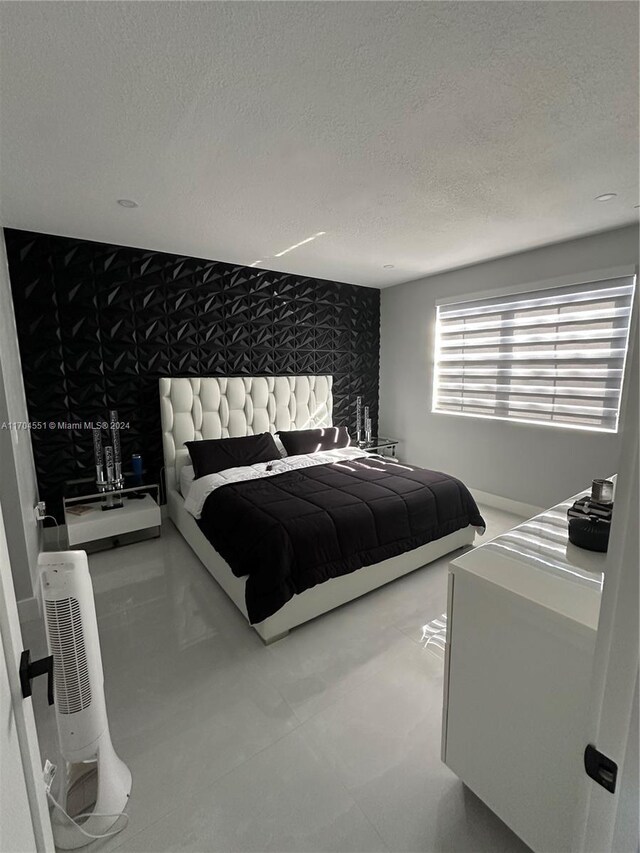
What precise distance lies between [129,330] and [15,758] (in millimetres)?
3378

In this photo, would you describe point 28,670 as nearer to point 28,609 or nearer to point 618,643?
point 618,643

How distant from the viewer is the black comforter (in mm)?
2127

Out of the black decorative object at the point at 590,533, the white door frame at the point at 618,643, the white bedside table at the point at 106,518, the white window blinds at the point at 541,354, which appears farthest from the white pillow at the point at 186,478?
the white door frame at the point at 618,643

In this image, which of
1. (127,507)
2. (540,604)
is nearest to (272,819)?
(540,604)

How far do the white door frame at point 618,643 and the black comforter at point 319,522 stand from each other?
1.63m

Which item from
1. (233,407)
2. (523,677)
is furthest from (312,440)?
(523,677)

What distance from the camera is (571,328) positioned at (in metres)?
3.42

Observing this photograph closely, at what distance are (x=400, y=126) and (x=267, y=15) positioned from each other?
2.44ft

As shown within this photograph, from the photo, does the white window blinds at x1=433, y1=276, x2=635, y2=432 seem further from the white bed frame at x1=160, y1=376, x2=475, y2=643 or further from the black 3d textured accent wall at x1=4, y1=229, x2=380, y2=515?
the black 3d textured accent wall at x1=4, y1=229, x2=380, y2=515

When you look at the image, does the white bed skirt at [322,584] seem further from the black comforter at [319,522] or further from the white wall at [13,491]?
the white wall at [13,491]

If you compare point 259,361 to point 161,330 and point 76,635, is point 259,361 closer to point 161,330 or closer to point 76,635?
point 161,330

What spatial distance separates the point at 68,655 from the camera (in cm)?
129

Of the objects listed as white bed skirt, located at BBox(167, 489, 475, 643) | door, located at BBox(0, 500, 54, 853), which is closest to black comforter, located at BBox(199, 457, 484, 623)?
white bed skirt, located at BBox(167, 489, 475, 643)

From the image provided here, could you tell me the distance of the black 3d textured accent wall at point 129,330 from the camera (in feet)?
10.2
